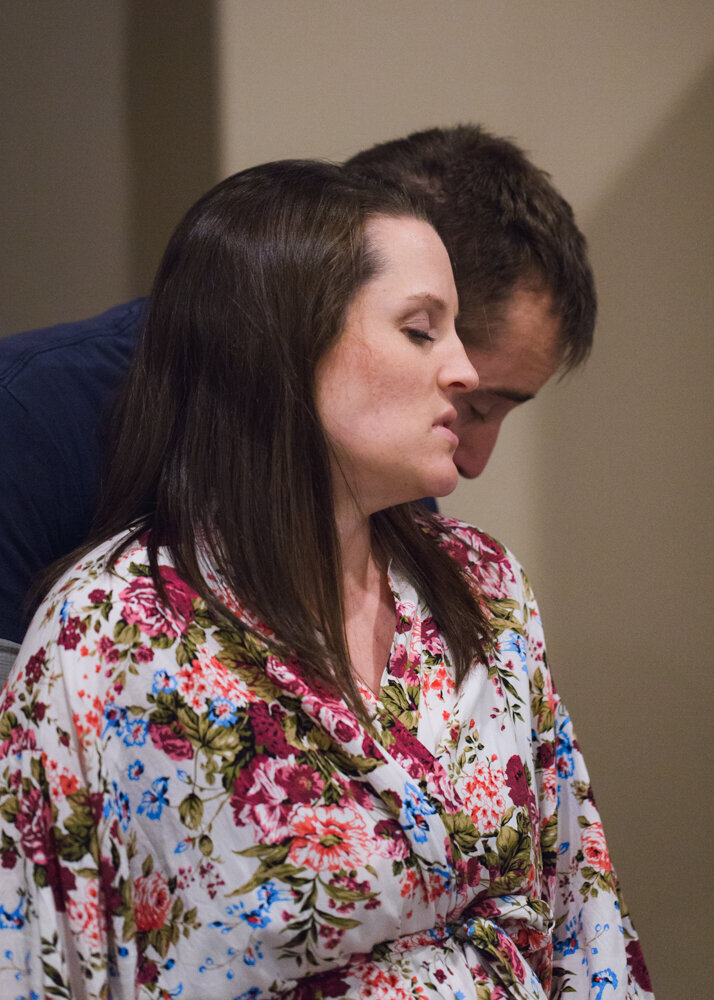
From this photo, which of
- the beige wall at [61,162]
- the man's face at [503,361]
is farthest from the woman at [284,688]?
the beige wall at [61,162]

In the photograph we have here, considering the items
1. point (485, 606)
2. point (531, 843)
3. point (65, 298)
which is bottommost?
point (531, 843)

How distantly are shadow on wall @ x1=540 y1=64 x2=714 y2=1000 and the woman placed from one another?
2.18 ft

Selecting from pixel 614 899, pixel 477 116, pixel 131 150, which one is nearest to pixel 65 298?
pixel 131 150

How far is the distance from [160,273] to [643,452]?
1.00 metres

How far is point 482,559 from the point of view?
124 cm

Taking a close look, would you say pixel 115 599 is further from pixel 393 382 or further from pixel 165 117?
pixel 165 117

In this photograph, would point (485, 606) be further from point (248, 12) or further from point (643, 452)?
point (248, 12)

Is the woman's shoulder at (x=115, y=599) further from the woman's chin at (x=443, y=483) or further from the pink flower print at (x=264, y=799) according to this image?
the woman's chin at (x=443, y=483)

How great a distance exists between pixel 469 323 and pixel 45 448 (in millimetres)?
562

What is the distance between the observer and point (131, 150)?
163cm

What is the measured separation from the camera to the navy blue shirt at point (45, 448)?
1064 millimetres

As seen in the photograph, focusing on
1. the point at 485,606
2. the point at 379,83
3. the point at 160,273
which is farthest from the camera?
the point at 379,83

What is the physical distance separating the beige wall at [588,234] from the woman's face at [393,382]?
0.78m

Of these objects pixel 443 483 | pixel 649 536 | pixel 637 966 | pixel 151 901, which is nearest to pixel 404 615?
pixel 443 483
